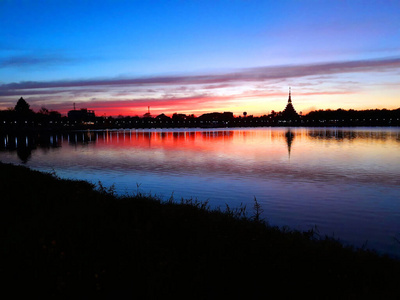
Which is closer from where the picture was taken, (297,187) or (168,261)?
(168,261)

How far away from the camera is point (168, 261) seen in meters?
8.71

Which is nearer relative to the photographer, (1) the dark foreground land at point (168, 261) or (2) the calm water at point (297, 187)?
(1) the dark foreground land at point (168, 261)

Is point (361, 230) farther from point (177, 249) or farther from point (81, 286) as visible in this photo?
point (81, 286)

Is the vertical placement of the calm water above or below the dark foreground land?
below

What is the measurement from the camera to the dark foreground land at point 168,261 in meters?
7.82

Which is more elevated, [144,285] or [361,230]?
[144,285]

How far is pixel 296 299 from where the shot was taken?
764 cm

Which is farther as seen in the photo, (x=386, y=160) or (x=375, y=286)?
(x=386, y=160)

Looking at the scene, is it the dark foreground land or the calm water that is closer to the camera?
the dark foreground land

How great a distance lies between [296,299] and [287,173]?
83.9ft

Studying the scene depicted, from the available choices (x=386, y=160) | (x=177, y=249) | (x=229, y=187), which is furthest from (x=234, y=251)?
(x=386, y=160)

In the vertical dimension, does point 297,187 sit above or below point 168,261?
below

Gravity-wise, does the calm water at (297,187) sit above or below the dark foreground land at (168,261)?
→ below

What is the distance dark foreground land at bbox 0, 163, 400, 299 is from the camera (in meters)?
7.82
